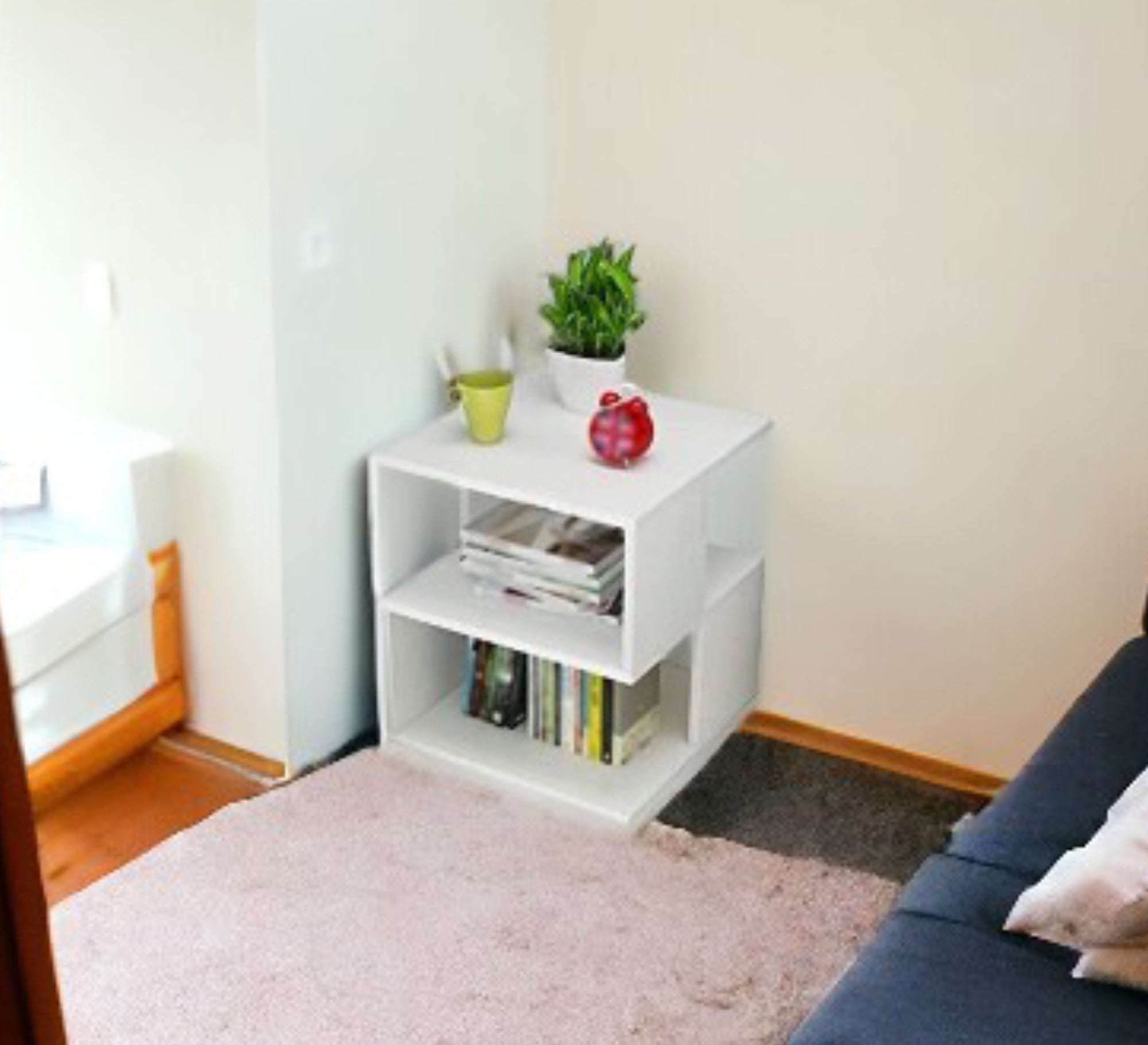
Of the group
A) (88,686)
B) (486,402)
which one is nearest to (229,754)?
(88,686)

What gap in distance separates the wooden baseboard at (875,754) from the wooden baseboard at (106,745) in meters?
1.17

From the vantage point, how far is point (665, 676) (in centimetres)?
336

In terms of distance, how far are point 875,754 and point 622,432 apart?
0.89 metres

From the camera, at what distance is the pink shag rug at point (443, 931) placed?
2.46 m

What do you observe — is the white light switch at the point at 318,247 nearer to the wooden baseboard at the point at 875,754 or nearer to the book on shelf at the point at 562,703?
the book on shelf at the point at 562,703

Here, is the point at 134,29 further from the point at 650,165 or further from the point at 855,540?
the point at 855,540

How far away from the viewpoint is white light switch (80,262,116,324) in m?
2.96

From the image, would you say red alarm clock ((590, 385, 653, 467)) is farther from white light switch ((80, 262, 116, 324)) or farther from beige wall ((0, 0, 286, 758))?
white light switch ((80, 262, 116, 324))

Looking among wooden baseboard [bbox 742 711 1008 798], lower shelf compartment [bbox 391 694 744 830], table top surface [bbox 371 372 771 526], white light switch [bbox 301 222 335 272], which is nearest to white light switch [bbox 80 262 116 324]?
white light switch [bbox 301 222 335 272]

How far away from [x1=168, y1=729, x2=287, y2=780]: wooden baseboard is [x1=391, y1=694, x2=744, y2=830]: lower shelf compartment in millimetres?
246

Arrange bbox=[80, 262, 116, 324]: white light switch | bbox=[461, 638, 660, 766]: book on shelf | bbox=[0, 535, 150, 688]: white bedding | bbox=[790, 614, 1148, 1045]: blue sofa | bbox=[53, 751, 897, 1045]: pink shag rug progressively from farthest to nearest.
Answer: bbox=[461, 638, 660, 766]: book on shelf, bbox=[80, 262, 116, 324]: white light switch, bbox=[0, 535, 150, 688]: white bedding, bbox=[53, 751, 897, 1045]: pink shag rug, bbox=[790, 614, 1148, 1045]: blue sofa

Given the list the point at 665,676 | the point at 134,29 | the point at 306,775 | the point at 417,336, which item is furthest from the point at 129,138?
the point at 665,676

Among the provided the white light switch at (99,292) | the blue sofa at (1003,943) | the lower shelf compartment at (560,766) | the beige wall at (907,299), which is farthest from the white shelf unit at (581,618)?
the blue sofa at (1003,943)

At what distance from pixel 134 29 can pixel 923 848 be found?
1.98 meters
